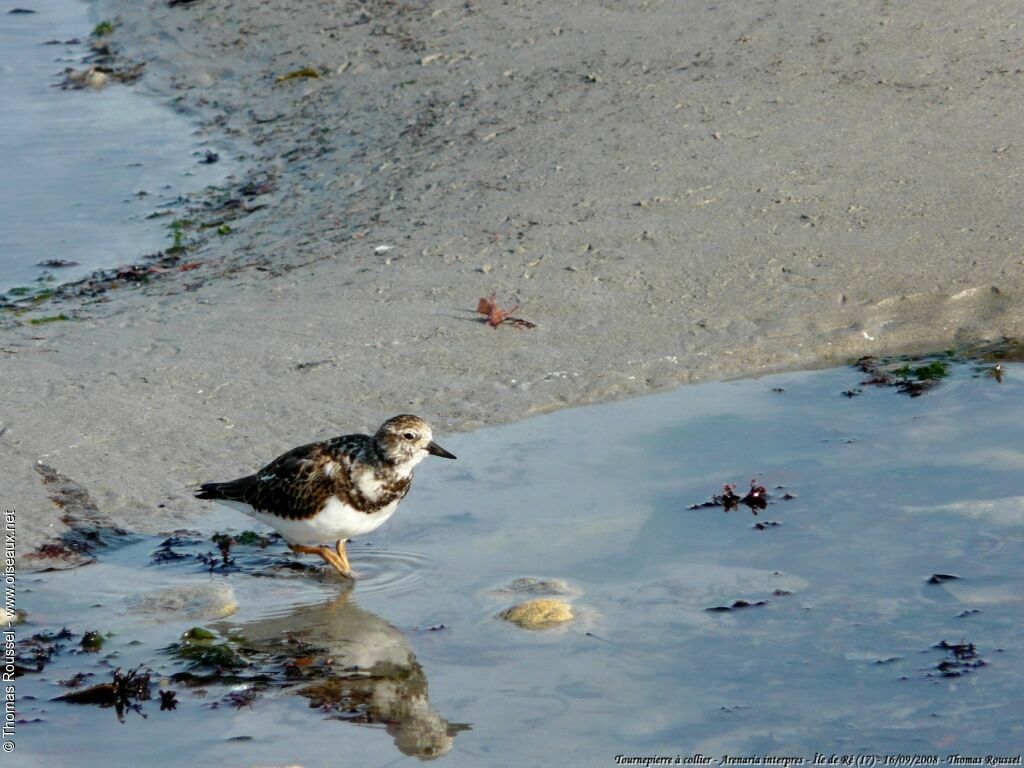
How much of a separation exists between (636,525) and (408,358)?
2.23 meters

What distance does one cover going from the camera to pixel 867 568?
5.86 m

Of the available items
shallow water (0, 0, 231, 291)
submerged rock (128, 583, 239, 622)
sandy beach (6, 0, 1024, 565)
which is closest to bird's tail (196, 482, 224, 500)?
sandy beach (6, 0, 1024, 565)

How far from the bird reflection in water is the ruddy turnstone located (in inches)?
13.4

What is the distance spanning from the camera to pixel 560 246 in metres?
9.15

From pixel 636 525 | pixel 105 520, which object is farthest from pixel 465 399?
pixel 105 520

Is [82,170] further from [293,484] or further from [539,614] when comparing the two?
[539,614]

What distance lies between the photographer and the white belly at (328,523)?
6096 millimetres

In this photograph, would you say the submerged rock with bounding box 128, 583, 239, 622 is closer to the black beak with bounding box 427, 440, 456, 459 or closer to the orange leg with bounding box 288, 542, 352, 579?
the orange leg with bounding box 288, 542, 352, 579

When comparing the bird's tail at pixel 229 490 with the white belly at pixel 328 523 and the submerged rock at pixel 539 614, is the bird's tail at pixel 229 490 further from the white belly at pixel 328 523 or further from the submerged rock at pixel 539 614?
the submerged rock at pixel 539 614

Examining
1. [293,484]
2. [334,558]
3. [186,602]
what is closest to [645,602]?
[334,558]

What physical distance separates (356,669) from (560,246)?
174 inches

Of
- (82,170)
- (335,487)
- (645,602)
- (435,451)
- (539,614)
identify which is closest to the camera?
(539,614)

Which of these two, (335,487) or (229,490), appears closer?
(335,487)

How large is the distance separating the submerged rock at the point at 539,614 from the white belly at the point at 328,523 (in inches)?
36.3
